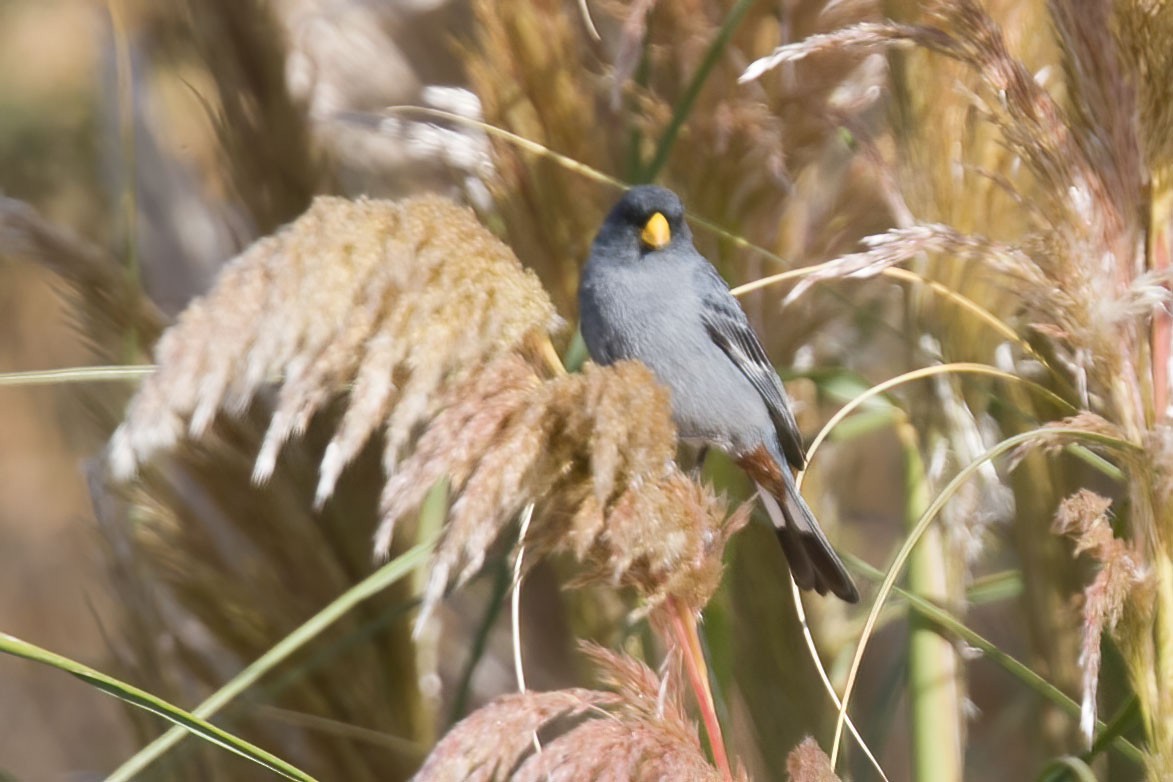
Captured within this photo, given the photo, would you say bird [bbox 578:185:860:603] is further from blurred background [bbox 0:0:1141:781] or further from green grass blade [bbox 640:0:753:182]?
green grass blade [bbox 640:0:753:182]

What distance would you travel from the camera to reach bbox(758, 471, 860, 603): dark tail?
139 cm

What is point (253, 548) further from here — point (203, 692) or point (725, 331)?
point (725, 331)

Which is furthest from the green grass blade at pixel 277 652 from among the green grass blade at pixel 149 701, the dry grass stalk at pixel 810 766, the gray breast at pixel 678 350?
the gray breast at pixel 678 350

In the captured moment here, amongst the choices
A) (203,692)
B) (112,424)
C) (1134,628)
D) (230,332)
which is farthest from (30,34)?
(1134,628)

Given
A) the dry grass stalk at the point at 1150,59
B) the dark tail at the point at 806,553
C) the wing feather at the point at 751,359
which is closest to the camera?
the dry grass stalk at the point at 1150,59

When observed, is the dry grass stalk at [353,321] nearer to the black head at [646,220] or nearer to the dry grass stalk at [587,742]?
the dry grass stalk at [587,742]

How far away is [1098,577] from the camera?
0.90 metres

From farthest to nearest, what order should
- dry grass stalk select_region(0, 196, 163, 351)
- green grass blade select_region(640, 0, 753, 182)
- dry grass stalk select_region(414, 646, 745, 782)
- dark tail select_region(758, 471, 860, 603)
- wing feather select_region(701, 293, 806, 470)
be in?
wing feather select_region(701, 293, 806, 470) → dark tail select_region(758, 471, 860, 603) → dry grass stalk select_region(0, 196, 163, 351) → green grass blade select_region(640, 0, 753, 182) → dry grass stalk select_region(414, 646, 745, 782)

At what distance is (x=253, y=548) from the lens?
1381 millimetres

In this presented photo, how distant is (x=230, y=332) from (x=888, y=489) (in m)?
2.13

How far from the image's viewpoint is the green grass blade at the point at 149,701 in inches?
31.6

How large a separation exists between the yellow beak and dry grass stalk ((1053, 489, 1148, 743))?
746mm

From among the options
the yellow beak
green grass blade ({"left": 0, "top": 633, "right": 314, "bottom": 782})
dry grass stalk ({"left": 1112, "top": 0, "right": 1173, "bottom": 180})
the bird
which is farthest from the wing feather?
green grass blade ({"left": 0, "top": 633, "right": 314, "bottom": 782})

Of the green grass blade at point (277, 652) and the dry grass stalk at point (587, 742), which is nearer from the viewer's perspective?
the dry grass stalk at point (587, 742)
